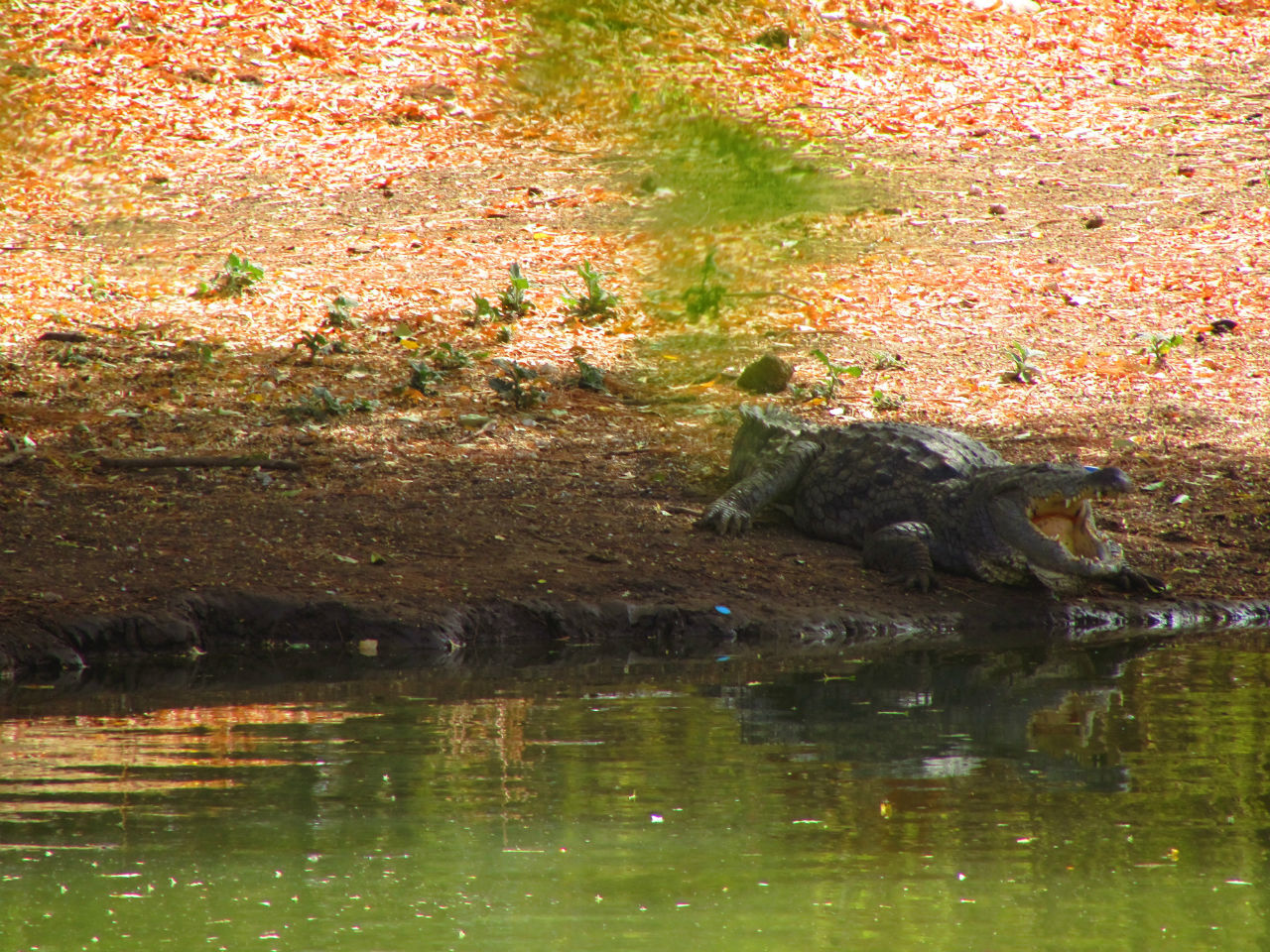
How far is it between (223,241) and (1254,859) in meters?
10.4

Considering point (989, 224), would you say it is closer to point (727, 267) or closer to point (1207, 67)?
point (1207, 67)

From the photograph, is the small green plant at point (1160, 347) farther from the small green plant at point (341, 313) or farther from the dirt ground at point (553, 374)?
the small green plant at point (341, 313)

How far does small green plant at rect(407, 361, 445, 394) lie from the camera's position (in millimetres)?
9445

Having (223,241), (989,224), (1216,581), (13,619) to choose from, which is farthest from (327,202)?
(1216,581)

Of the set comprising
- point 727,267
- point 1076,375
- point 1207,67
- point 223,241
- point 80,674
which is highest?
point 1207,67

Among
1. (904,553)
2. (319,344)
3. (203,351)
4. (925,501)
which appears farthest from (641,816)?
(203,351)

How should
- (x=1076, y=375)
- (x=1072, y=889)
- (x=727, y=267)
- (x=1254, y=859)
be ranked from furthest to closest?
(x=1076, y=375)
(x=1254, y=859)
(x=1072, y=889)
(x=727, y=267)

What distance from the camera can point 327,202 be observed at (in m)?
11.9

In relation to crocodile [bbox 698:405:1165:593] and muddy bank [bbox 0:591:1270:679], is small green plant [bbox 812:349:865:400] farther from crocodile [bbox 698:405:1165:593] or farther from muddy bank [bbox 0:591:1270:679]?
muddy bank [bbox 0:591:1270:679]

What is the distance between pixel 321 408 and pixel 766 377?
3282 millimetres

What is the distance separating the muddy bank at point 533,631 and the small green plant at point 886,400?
325 cm

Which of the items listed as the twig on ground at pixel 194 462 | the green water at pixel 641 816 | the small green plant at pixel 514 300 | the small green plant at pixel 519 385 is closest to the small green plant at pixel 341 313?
the small green plant at pixel 514 300

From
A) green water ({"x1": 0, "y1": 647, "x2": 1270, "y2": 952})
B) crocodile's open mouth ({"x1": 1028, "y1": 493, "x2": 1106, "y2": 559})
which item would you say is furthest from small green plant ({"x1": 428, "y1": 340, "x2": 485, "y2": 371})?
green water ({"x1": 0, "y1": 647, "x2": 1270, "y2": 952})

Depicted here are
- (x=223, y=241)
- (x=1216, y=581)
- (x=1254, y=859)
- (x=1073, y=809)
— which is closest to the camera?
(x=1254, y=859)
